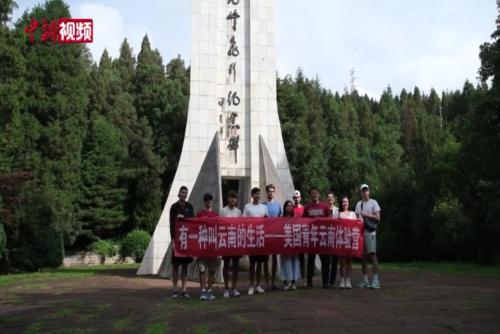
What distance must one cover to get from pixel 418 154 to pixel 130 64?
36105 millimetres

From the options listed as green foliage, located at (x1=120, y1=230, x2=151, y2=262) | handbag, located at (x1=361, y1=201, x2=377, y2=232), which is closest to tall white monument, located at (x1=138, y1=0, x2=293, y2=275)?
handbag, located at (x1=361, y1=201, x2=377, y2=232)

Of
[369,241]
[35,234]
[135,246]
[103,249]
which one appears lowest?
[103,249]

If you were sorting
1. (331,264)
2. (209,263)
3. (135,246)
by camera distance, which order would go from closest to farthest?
(209,263), (331,264), (135,246)

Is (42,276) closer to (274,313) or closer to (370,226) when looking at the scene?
(370,226)

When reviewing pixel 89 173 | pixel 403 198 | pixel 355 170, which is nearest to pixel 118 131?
pixel 89 173

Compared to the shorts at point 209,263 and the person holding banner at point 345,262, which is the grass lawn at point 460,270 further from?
the shorts at point 209,263

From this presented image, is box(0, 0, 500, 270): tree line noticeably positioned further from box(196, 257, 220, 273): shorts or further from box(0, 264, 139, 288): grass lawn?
box(196, 257, 220, 273): shorts

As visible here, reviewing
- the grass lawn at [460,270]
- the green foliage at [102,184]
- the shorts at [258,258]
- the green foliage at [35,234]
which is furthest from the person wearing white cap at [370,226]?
the green foliage at [102,184]

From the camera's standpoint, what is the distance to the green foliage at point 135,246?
29.9 metres

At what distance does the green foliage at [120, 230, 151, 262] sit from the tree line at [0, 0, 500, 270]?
121 inches

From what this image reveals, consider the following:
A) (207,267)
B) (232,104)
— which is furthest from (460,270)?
(207,267)

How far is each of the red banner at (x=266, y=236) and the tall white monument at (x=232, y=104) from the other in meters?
5.56

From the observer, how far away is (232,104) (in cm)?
1576

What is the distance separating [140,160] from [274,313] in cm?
3063
